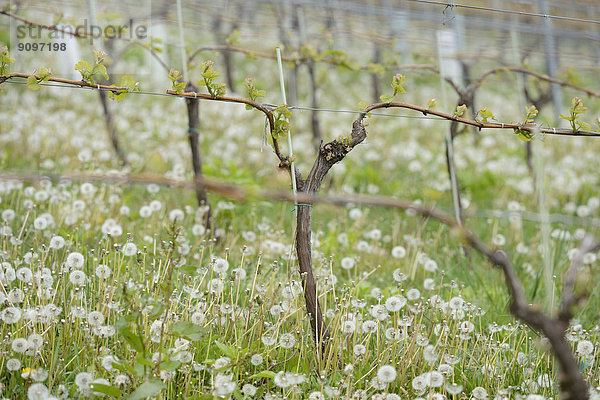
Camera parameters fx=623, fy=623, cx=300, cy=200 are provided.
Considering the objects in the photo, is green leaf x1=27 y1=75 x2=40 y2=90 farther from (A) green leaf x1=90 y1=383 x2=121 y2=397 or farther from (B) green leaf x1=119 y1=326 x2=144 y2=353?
(A) green leaf x1=90 y1=383 x2=121 y2=397

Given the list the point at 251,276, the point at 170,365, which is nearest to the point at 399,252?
the point at 251,276

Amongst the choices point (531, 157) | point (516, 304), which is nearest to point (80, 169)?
point (516, 304)

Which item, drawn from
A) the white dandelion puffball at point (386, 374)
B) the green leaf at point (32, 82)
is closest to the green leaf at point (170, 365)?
the white dandelion puffball at point (386, 374)

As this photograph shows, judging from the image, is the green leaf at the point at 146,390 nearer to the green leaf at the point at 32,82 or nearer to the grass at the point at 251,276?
the grass at the point at 251,276

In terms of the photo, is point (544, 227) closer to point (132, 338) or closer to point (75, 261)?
point (132, 338)

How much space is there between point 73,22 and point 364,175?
2.92 m

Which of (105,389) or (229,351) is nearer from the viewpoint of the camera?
(105,389)

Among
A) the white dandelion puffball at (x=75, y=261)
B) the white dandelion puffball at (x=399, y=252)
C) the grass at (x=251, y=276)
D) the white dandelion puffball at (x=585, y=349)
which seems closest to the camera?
the grass at (x=251, y=276)

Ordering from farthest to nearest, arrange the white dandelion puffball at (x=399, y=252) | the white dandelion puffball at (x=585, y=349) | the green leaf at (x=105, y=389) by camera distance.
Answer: the white dandelion puffball at (x=399, y=252) → the white dandelion puffball at (x=585, y=349) → the green leaf at (x=105, y=389)

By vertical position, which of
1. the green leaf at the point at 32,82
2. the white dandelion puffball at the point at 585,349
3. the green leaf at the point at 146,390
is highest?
the green leaf at the point at 32,82

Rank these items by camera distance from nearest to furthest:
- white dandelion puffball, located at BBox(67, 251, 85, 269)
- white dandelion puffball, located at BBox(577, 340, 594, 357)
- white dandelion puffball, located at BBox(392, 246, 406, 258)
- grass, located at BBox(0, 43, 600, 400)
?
grass, located at BBox(0, 43, 600, 400) → white dandelion puffball, located at BBox(577, 340, 594, 357) → white dandelion puffball, located at BBox(67, 251, 85, 269) → white dandelion puffball, located at BBox(392, 246, 406, 258)

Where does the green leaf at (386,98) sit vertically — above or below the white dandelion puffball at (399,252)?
above

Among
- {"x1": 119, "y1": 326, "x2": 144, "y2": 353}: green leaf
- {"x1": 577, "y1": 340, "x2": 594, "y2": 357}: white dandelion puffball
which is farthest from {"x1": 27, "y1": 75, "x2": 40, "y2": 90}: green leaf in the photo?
{"x1": 577, "y1": 340, "x2": 594, "y2": 357}: white dandelion puffball

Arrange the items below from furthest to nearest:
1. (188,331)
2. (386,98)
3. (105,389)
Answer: (386,98) < (188,331) < (105,389)
